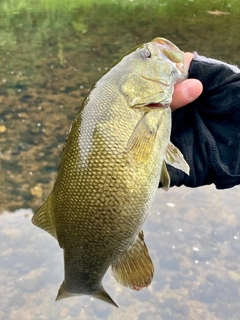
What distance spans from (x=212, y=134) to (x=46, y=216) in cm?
114

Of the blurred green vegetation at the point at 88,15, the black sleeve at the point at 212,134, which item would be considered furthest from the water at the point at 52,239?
the black sleeve at the point at 212,134

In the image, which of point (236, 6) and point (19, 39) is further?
point (236, 6)

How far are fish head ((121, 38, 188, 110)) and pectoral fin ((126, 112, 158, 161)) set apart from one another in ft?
0.32

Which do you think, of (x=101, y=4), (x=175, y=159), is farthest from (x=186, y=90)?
(x=101, y=4)

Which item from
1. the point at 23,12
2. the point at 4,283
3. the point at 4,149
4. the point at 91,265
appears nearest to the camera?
the point at 91,265

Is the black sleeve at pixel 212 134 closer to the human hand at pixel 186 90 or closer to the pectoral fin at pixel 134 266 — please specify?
the human hand at pixel 186 90

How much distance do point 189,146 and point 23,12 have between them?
11.1m

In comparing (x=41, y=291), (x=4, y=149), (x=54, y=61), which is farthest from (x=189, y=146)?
(x=54, y=61)

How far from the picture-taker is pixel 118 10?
13.1 metres

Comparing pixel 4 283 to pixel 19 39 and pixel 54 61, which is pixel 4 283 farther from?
pixel 19 39

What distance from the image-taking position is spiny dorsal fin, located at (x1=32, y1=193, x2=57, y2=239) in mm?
1905

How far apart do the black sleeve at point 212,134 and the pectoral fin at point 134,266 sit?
0.67 m

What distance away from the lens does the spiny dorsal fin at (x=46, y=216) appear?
6.25ft

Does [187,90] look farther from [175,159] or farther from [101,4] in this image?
[101,4]
